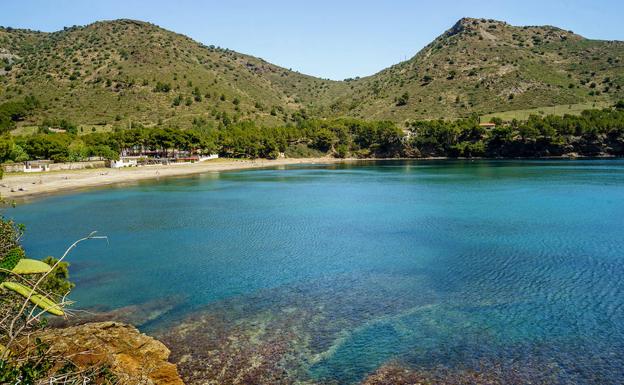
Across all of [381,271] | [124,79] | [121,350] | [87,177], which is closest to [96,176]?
[87,177]

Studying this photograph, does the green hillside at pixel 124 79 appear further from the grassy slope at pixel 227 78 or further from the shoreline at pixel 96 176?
the shoreline at pixel 96 176

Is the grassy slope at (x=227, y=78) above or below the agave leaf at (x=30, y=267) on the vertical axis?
above

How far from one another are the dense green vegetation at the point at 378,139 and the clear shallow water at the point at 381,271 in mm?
57477

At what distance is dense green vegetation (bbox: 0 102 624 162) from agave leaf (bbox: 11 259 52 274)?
338 ft

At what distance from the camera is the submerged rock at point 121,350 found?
14258mm

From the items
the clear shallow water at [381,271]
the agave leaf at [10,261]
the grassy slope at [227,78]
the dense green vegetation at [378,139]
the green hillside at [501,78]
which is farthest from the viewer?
the green hillside at [501,78]

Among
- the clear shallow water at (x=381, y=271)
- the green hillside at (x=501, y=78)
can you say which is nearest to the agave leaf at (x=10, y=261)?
the clear shallow water at (x=381, y=271)

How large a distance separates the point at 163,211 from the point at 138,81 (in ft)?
387

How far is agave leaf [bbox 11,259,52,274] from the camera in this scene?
690 cm

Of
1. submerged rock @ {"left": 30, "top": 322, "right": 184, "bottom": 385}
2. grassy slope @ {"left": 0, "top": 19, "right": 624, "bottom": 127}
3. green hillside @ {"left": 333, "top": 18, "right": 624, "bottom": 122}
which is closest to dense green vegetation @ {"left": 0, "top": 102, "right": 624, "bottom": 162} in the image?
green hillside @ {"left": 333, "top": 18, "right": 624, "bottom": 122}

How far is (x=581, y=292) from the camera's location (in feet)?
76.0

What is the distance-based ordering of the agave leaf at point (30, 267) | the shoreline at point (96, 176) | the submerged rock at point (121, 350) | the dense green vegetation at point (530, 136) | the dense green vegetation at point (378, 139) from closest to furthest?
1. the agave leaf at point (30, 267)
2. the submerged rock at point (121, 350)
3. the shoreline at point (96, 176)
4. the dense green vegetation at point (378, 139)
5. the dense green vegetation at point (530, 136)

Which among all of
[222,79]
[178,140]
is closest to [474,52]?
[222,79]

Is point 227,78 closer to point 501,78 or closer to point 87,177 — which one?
point 501,78
